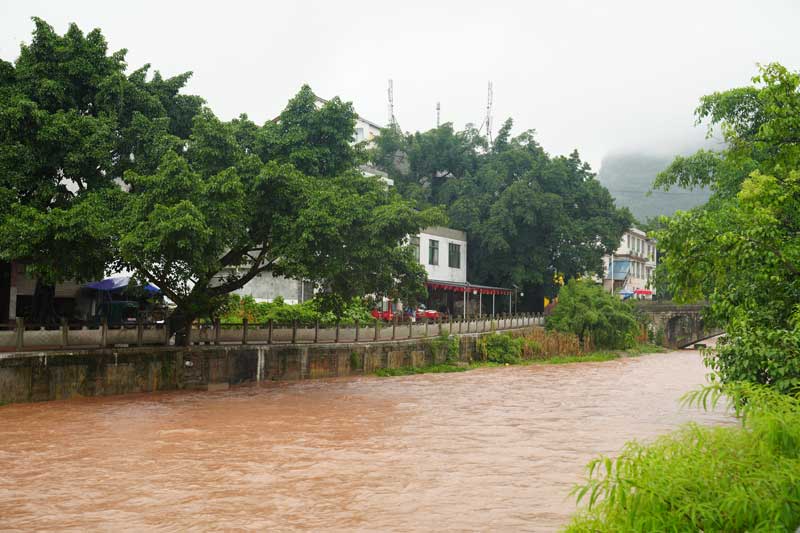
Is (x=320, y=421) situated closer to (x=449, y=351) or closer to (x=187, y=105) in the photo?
(x=187, y=105)

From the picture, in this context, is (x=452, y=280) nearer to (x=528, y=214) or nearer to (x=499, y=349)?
(x=528, y=214)

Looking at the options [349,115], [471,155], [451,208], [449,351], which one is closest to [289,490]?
[349,115]

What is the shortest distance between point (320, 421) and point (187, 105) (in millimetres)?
12150

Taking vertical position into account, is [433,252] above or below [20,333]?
above

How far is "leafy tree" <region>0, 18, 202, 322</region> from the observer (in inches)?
744

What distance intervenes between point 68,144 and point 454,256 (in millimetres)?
32621

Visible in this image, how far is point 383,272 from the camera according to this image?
23.7 metres

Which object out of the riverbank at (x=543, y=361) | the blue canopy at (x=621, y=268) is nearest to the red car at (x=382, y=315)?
the riverbank at (x=543, y=361)

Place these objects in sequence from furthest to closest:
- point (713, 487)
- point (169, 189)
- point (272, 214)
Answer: point (272, 214), point (169, 189), point (713, 487)

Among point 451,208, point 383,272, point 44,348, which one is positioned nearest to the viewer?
point 44,348

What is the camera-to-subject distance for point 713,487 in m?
6.18

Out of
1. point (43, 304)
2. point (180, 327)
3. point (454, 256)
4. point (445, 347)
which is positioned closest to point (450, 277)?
point (454, 256)

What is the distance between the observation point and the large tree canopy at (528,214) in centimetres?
4844

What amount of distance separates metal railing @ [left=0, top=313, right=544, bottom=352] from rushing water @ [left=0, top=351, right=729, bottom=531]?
1802 millimetres
